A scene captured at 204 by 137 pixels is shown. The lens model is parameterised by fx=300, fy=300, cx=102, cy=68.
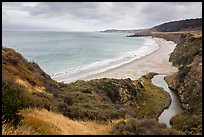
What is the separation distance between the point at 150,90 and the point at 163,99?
495 centimetres

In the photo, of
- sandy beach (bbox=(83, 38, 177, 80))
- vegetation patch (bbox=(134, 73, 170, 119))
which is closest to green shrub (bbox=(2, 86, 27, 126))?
vegetation patch (bbox=(134, 73, 170, 119))

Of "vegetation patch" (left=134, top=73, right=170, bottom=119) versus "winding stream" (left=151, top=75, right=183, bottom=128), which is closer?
"winding stream" (left=151, top=75, right=183, bottom=128)

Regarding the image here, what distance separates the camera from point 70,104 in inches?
982

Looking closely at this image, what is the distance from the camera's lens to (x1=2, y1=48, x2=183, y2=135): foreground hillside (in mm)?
13148

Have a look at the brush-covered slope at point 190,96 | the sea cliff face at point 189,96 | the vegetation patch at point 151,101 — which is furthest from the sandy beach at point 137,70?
the vegetation patch at point 151,101

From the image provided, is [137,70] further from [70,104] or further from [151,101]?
[70,104]

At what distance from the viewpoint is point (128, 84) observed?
144 feet

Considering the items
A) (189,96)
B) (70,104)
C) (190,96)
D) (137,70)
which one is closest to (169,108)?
(190,96)

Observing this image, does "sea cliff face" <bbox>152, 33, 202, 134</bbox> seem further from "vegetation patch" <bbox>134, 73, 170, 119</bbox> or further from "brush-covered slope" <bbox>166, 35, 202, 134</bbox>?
"vegetation patch" <bbox>134, 73, 170, 119</bbox>

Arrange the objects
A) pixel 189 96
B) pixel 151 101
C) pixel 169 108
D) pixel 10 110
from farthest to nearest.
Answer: pixel 151 101
pixel 189 96
pixel 169 108
pixel 10 110

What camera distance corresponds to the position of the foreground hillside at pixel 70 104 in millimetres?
13148

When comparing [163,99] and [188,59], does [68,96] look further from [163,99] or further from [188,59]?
[188,59]

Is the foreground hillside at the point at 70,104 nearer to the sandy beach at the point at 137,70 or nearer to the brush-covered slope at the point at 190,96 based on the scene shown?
the brush-covered slope at the point at 190,96

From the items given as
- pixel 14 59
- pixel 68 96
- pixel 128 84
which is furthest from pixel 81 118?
pixel 128 84
